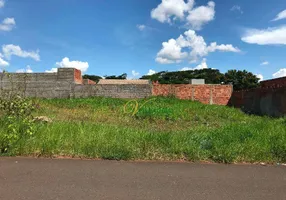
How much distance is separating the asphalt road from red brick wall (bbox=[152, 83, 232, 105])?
16.3 metres

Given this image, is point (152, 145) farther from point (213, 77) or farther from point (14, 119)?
point (213, 77)

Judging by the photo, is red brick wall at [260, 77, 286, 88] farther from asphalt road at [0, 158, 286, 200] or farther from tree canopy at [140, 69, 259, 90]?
tree canopy at [140, 69, 259, 90]

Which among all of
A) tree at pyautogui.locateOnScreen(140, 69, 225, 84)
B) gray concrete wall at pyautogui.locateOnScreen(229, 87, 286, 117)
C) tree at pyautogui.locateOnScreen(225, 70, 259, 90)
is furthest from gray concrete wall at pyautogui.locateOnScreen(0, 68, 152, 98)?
tree at pyautogui.locateOnScreen(140, 69, 225, 84)

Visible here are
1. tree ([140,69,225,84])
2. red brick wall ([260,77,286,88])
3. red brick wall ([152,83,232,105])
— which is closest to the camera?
red brick wall ([260,77,286,88])

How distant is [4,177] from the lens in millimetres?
4035

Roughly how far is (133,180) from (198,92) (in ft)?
59.8

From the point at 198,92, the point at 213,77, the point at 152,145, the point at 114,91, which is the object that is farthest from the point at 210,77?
the point at 152,145

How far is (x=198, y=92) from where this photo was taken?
21688 mm

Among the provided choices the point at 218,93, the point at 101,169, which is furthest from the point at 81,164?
the point at 218,93

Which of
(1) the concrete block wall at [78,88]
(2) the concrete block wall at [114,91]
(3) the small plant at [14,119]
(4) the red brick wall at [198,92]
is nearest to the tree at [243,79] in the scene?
(4) the red brick wall at [198,92]

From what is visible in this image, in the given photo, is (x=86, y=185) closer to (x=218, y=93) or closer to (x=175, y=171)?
(x=175, y=171)

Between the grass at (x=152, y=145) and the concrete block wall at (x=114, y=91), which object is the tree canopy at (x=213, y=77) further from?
the grass at (x=152, y=145)

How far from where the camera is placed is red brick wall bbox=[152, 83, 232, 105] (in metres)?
21.1

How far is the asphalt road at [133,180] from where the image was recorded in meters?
3.57
